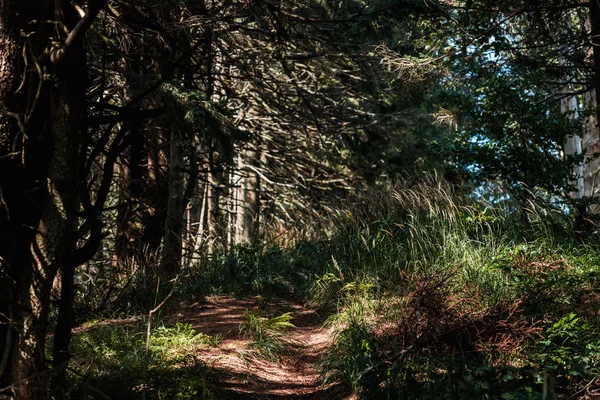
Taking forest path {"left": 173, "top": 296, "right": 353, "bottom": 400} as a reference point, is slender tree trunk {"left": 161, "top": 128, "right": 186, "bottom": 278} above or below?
above

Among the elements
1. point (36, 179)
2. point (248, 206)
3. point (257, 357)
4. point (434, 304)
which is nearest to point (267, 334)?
point (257, 357)

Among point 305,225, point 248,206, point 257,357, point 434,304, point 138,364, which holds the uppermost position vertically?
point 248,206

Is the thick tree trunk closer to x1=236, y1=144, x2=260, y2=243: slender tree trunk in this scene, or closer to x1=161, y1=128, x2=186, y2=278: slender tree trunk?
x1=161, y1=128, x2=186, y2=278: slender tree trunk

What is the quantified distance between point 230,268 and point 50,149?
5255 mm

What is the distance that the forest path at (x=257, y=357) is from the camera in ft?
17.3

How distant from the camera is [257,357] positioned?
5957 mm

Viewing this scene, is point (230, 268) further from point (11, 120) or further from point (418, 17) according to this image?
point (11, 120)

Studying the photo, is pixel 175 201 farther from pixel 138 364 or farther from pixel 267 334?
pixel 138 364

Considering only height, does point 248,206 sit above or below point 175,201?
above

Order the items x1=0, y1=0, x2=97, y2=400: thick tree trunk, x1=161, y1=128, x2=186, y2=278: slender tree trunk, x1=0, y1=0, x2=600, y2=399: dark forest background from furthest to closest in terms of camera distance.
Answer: x1=161, y1=128, x2=186, y2=278: slender tree trunk < x1=0, y1=0, x2=600, y2=399: dark forest background < x1=0, y1=0, x2=97, y2=400: thick tree trunk

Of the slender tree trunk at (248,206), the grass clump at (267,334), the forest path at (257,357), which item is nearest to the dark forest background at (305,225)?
the forest path at (257,357)

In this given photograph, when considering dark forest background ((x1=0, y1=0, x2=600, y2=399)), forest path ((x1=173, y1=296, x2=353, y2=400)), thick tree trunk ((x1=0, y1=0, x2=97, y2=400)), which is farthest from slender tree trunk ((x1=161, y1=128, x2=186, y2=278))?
thick tree trunk ((x1=0, y1=0, x2=97, y2=400))

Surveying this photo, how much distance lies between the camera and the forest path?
5258mm

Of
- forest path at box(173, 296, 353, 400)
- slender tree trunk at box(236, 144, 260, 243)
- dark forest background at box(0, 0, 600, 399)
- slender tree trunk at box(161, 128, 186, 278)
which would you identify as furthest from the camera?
slender tree trunk at box(236, 144, 260, 243)
